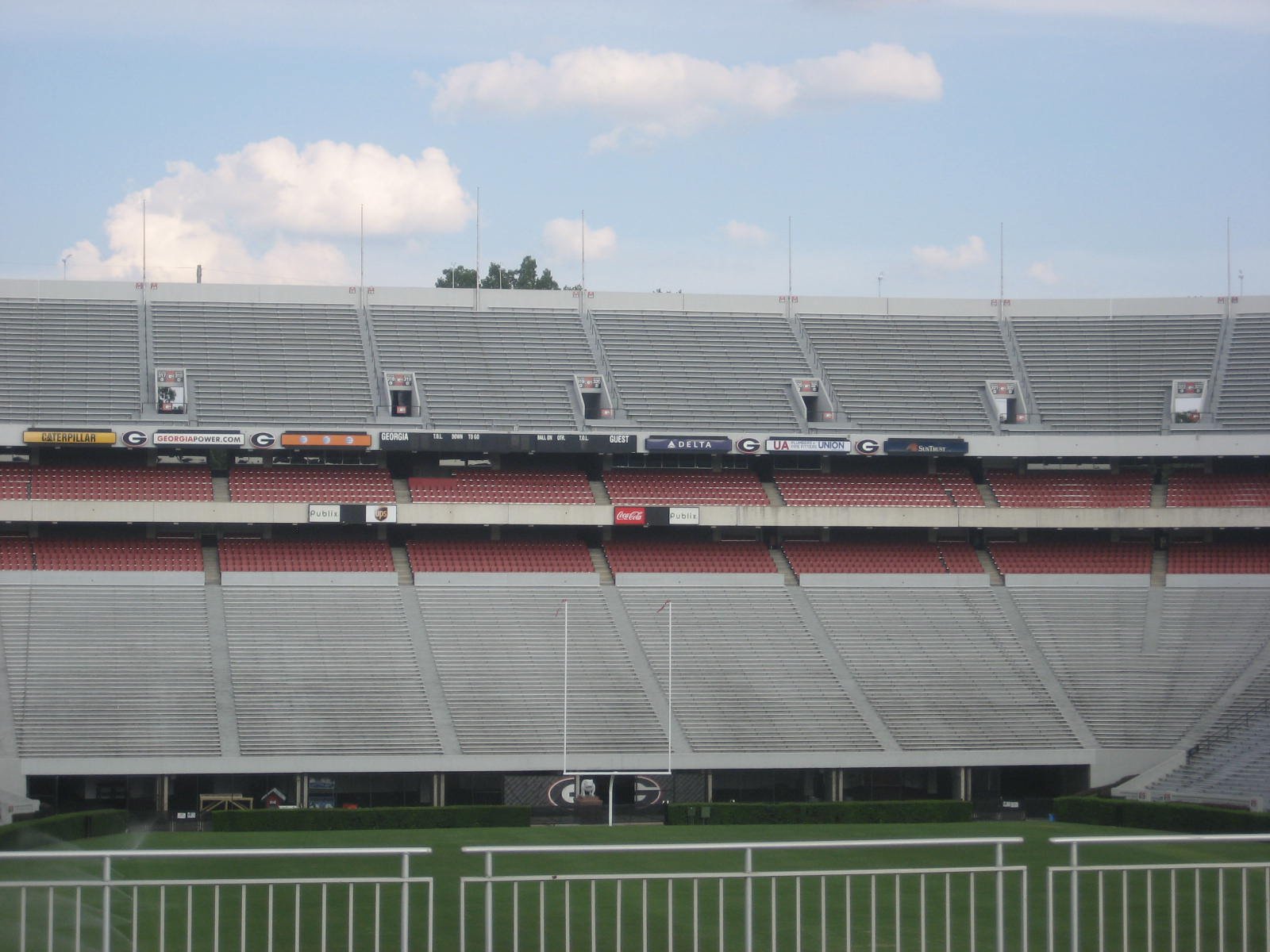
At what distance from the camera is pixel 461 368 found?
55094 mm

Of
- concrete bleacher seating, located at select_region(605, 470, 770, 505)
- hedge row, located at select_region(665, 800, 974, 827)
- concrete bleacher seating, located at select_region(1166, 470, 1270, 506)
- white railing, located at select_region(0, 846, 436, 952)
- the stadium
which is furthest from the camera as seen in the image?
concrete bleacher seating, located at select_region(1166, 470, 1270, 506)

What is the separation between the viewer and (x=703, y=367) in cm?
5647

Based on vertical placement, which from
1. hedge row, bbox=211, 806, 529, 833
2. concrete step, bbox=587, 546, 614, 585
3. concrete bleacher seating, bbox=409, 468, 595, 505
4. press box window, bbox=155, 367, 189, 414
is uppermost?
press box window, bbox=155, 367, 189, 414

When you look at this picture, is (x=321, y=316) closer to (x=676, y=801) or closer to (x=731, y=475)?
(x=731, y=475)

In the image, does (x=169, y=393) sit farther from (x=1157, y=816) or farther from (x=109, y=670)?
(x=1157, y=816)

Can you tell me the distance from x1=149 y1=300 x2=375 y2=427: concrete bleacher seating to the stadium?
152 mm

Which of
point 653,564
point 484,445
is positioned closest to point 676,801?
point 653,564

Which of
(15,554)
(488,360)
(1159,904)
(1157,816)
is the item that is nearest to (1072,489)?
(1157,816)

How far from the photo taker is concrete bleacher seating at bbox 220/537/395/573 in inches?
1954

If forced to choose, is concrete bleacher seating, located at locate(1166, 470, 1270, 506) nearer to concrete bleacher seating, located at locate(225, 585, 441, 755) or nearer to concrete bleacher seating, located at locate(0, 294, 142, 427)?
concrete bleacher seating, located at locate(225, 585, 441, 755)

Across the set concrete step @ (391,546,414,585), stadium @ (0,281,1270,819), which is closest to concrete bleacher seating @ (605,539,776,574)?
stadium @ (0,281,1270,819)

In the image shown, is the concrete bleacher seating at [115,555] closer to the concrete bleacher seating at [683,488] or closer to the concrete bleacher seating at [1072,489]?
the concrete bleacher seating at [683,488]

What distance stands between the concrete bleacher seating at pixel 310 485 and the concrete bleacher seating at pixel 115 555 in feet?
8.35

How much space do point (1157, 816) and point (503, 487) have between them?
24.2 metres
